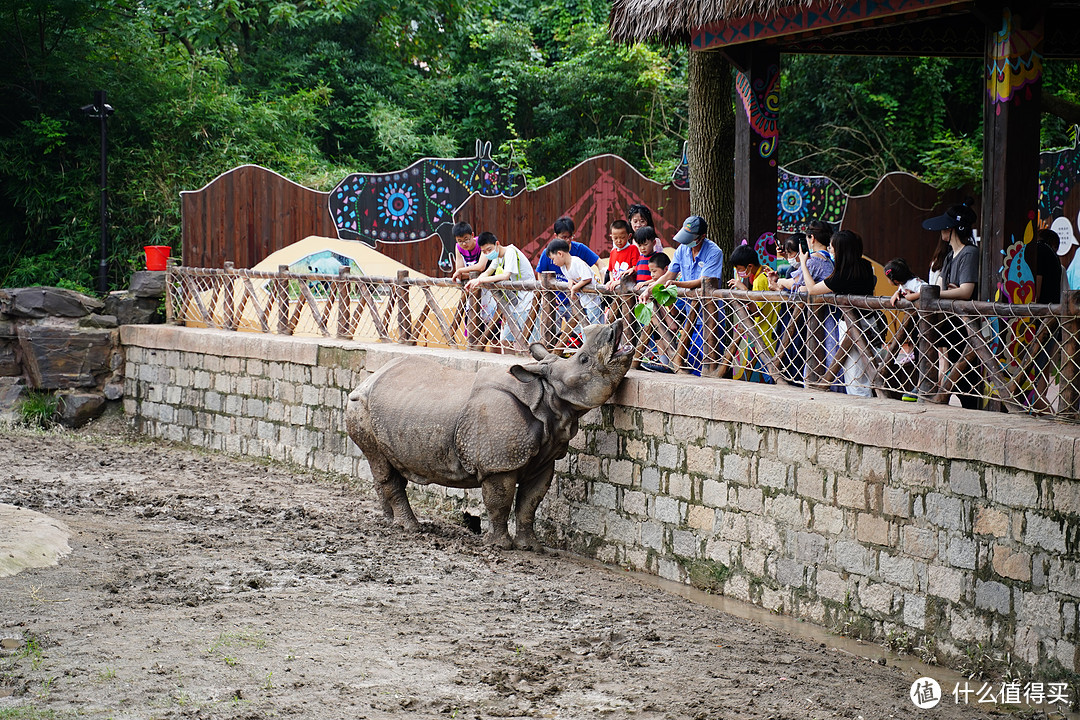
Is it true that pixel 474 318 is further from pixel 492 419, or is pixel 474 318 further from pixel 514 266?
pixel 492 419

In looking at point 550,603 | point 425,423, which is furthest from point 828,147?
point 550,603

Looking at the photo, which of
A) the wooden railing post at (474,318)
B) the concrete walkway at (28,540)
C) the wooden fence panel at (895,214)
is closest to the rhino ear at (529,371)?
the wooden railing post at (474,318)

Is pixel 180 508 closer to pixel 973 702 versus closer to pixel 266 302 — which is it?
pixel 266 302

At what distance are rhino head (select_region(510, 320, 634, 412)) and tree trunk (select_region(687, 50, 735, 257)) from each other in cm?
310

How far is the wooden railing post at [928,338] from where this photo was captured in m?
6.82

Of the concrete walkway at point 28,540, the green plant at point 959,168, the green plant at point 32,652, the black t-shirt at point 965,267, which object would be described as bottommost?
the green plant at point 32,652

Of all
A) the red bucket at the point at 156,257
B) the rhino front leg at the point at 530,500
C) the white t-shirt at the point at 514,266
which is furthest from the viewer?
the red bucket at the point at 156,257

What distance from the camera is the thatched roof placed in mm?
8445

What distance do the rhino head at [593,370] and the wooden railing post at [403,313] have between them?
9.61 ft

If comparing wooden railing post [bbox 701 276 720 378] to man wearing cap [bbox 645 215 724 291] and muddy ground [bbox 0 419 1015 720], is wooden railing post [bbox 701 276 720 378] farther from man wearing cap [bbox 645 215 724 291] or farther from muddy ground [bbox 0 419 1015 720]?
muddy ground [bbox 0 419 1015 720]

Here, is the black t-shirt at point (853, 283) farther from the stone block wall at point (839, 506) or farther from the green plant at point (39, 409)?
the green plant at point (39, 409)

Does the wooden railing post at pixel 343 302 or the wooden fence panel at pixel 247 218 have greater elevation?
the wooden fence panel at pixel 247 218

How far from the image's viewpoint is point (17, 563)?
7.03 m

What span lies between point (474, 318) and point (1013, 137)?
4.65m
